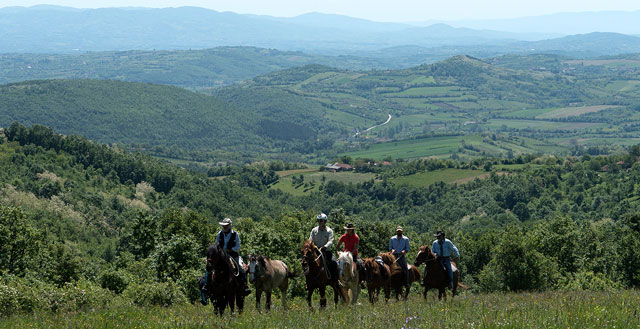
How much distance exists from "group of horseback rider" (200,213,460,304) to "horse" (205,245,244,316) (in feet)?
1.51

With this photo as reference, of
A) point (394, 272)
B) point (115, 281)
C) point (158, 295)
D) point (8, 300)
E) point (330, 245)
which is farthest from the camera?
point (115, 281)

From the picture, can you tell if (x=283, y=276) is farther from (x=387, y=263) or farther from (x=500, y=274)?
(x=500, y=274)

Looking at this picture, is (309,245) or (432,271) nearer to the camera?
(309,245)

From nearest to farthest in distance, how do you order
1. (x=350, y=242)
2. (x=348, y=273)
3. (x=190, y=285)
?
(x=348, y=273) → (x=350, y=242) → (x=190, y=285)

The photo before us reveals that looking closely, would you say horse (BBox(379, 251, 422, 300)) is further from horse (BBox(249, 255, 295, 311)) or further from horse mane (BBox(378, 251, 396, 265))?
horse (BBox(249, 255, 295, 311))

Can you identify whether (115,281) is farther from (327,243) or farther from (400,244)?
(327,243)

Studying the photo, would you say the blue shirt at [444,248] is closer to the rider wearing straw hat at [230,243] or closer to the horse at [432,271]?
the horse at [432,271]

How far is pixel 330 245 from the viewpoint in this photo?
2591 centimetres

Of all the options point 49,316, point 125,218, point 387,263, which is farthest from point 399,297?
point 125,218

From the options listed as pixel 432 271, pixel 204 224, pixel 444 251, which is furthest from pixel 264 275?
pixel 204 224

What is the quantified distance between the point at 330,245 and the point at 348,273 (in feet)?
5.97

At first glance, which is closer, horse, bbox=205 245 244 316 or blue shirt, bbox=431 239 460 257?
horse, bbox=205 245 244 316

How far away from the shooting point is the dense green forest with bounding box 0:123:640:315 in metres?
47.8

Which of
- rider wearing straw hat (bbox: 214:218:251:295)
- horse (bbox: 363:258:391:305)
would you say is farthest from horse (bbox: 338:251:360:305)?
rider wearing straw hat (bbox: 214:218:251:295)
